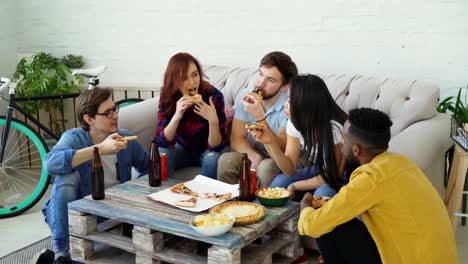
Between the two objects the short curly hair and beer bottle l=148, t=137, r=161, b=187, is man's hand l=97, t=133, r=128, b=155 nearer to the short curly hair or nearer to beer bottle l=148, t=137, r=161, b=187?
beer bottle l=148, t=137, r=161, b=187

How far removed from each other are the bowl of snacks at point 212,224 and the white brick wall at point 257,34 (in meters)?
1.73

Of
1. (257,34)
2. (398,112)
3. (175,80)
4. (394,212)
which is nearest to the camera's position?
(394,212)

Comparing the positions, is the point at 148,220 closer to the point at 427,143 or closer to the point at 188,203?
the point at 188,203

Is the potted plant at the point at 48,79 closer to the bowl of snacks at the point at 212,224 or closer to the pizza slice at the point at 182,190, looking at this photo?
the pizza slice at the point at 182,190

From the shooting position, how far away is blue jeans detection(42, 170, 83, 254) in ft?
8.34

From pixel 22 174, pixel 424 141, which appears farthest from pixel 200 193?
pixel 22 174

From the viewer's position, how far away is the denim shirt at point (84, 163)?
253 cm

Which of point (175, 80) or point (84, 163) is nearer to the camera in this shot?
point (84, 163)

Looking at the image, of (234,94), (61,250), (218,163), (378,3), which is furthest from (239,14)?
(61,250)

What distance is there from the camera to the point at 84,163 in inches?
105

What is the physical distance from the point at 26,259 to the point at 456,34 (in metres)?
2.69

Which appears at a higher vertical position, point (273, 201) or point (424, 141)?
point (424, 141)

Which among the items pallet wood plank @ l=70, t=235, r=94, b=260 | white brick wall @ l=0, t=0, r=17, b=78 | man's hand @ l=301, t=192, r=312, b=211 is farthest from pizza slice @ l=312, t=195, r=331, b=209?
white brick wall @ l=0, t=0, r=17, b=78

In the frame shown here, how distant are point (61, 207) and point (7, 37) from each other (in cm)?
247
